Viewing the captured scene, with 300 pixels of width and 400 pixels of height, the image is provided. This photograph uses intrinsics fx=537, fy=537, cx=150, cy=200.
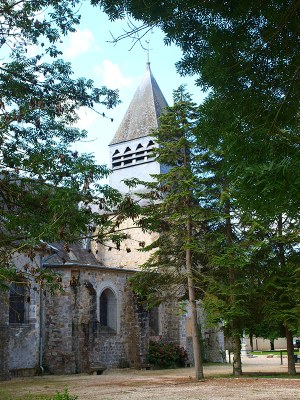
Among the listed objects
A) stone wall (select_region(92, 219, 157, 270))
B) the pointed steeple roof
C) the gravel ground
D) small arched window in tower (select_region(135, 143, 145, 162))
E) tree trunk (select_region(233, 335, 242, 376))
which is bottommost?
the gravel ground

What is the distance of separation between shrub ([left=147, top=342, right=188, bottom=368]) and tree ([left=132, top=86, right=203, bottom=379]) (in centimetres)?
818

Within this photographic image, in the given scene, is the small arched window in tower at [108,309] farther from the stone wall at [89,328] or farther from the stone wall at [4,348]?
the stone wall at [4,348]

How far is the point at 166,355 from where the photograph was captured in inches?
1079

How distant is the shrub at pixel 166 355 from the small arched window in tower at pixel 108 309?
2424 mm

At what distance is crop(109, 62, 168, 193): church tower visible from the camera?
34.4 meters

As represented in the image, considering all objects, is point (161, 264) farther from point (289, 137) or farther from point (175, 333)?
point (289, 137)

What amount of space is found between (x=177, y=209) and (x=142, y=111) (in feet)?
61.2

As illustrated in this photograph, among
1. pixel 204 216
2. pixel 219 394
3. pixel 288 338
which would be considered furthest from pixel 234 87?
pixel 288 338

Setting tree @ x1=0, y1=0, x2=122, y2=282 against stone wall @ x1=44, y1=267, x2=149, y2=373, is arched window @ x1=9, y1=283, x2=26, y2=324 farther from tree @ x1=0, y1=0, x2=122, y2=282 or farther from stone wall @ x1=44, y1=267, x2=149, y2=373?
tree @ x1=0, y1=0, x2=122, y2=282

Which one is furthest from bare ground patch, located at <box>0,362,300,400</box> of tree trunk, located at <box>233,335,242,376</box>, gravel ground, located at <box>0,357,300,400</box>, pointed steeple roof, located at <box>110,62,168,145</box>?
pointed steeple roof, located at <box>110,62,168,145</box>

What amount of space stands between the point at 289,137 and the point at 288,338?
1536 centimetres

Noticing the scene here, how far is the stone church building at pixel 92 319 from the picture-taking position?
72.7 ft

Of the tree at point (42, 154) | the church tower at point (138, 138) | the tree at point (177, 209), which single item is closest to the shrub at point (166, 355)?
the tree at point (177, 209)

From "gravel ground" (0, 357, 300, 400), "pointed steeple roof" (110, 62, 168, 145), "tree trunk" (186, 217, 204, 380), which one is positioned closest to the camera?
"gravel ground" (0, 357, 300, 400)
